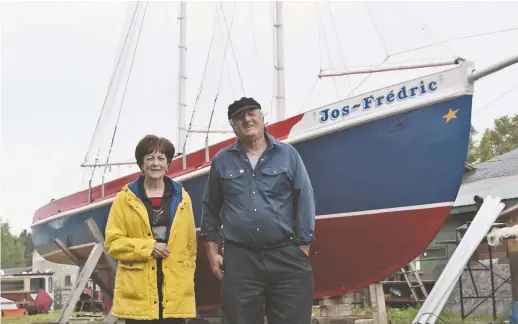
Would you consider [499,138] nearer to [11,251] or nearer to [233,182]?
[233,182]

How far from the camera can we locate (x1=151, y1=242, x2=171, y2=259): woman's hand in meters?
3.50

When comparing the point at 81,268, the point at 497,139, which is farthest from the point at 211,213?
the point at 497,139

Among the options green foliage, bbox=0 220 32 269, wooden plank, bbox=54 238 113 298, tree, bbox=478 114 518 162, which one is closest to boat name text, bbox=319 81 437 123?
wooden plank, bbox=54 238 113 298

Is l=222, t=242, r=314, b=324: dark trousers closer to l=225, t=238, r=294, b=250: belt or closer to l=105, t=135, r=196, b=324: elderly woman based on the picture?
l=225, t=238, r=294, b=250: belt

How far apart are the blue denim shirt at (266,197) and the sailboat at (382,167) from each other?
2.57 meters

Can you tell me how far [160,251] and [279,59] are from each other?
188 inches

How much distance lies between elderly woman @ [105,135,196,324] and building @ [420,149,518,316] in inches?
218

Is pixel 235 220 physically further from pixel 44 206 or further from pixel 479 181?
pixel 479 181

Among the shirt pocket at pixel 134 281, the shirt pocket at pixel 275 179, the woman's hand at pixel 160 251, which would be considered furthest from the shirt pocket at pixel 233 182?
the shirt pocket at pixel 134 281

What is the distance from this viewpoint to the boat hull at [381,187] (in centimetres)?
590

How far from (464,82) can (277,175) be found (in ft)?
9.27

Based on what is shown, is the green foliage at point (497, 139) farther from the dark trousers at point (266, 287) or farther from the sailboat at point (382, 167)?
the dark trousers at point (266, 287)

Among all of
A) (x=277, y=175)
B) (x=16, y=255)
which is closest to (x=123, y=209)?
(x=277, y=175)

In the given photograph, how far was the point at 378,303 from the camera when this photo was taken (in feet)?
22.6
